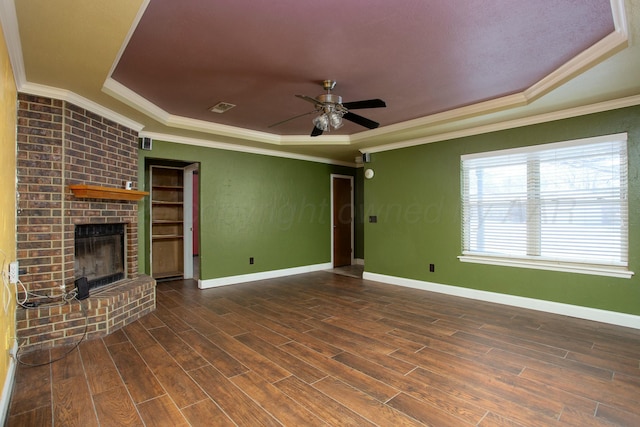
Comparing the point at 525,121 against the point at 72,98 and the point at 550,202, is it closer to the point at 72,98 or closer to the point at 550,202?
the point at 550,202

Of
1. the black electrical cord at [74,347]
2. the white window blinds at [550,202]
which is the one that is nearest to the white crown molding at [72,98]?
the black electrical cord at [74,347]

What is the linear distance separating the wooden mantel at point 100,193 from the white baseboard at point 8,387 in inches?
52.2

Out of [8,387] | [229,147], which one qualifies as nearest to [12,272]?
[8,387]

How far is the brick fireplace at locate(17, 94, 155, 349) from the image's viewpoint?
9.27 ft

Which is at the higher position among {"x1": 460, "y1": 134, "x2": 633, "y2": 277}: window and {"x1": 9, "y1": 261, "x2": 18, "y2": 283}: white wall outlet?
{"x1": 460, "y1": 134, "x2": 633, "y2": 277}: window

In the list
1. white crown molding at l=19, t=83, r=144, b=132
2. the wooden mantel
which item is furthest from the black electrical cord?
white crown molding at l=19, t=83, r=144, b=132

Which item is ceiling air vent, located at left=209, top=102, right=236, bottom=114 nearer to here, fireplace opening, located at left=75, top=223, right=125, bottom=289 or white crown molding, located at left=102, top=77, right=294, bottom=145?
white crown molding, located at left=102, top=77, right=294, bottom=145

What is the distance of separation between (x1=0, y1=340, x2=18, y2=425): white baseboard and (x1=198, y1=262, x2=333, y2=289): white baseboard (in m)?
2.58

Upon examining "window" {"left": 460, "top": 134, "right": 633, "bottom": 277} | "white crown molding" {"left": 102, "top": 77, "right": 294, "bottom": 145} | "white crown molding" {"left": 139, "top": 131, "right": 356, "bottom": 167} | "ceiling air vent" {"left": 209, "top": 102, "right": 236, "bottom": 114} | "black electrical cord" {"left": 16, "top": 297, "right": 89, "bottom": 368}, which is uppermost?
"ceiling air vent" {"left": 209, "top": 102, "right": 236, "bottom": 114}

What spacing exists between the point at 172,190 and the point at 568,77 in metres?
5.80

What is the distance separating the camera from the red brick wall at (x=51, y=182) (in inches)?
112

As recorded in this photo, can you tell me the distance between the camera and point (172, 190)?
598 centimetres

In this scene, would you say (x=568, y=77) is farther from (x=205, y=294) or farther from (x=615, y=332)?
(x=205, y=294)

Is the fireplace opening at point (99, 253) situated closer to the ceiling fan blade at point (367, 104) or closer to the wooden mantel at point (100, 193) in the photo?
the wooden mantel at point (100, 193)
